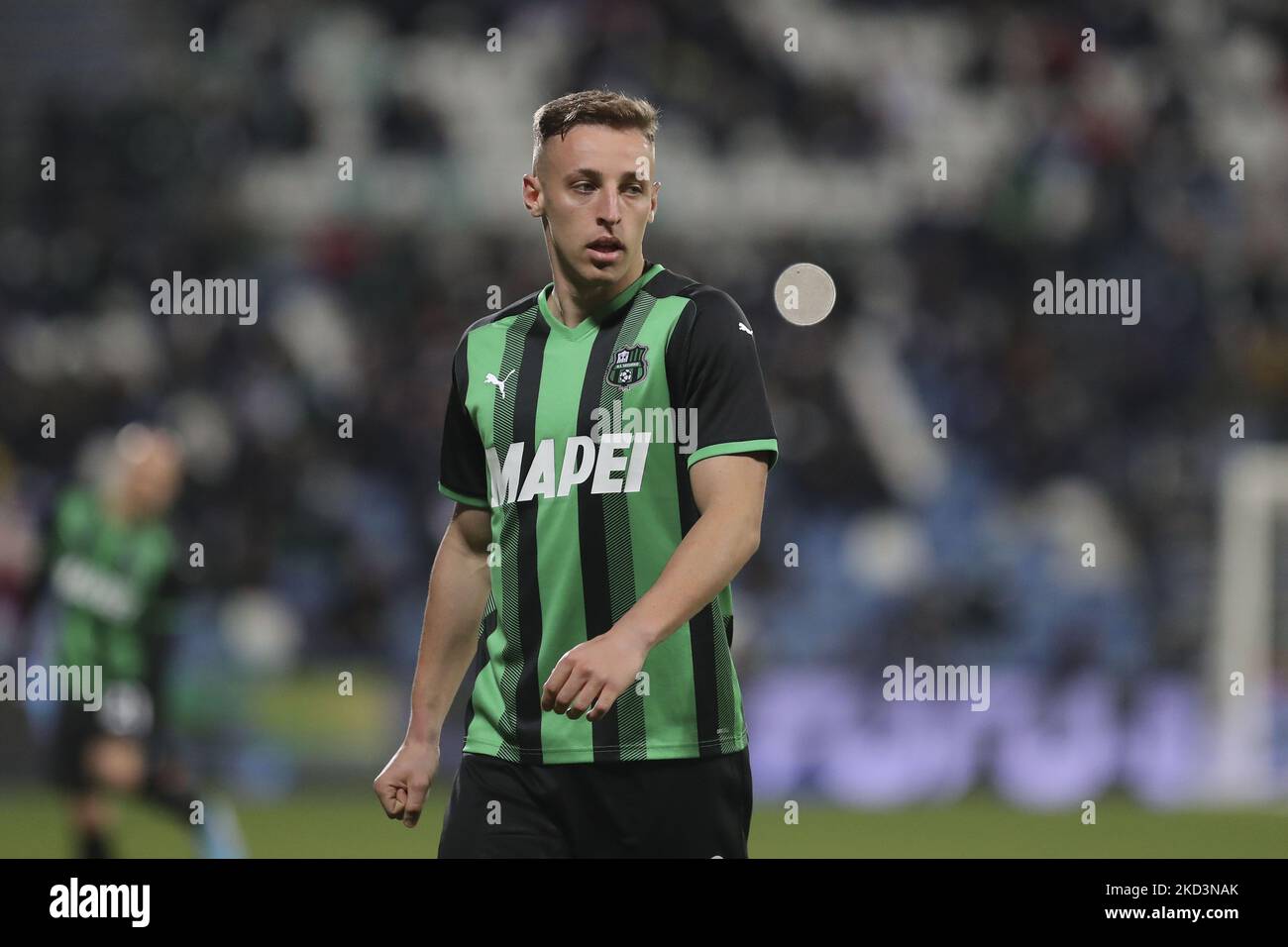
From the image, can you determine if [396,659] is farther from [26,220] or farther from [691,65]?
[691,65]

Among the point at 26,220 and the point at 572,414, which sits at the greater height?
the point at 26,220

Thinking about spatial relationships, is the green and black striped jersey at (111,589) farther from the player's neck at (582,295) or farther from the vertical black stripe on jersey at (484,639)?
the player's neck at (582,295)

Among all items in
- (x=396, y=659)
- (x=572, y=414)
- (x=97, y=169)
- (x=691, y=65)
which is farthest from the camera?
(x=691, y=65)

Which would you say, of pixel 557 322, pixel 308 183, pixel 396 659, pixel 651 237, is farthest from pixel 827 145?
pixel 557 322

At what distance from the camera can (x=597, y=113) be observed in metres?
3.02

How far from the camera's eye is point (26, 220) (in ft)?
36.6

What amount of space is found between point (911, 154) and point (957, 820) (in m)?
4.97

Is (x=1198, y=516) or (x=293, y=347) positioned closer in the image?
(x=1198, y=516)

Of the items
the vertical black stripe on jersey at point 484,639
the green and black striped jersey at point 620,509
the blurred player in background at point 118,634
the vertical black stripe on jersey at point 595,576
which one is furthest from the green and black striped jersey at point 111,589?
the vertical black stripe on jersey at point 595,576

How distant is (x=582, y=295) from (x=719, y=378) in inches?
14.0

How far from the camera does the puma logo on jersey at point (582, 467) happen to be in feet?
9.85

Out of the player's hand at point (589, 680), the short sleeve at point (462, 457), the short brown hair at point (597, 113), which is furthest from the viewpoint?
the short sleeve at point (462, 457)

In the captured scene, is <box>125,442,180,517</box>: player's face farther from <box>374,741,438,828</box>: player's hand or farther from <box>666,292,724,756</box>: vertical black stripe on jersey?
<box>666,292,724,756</box>: vertical black stripe on jersey

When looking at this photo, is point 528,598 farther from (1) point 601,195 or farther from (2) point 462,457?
(1) point 601,195
